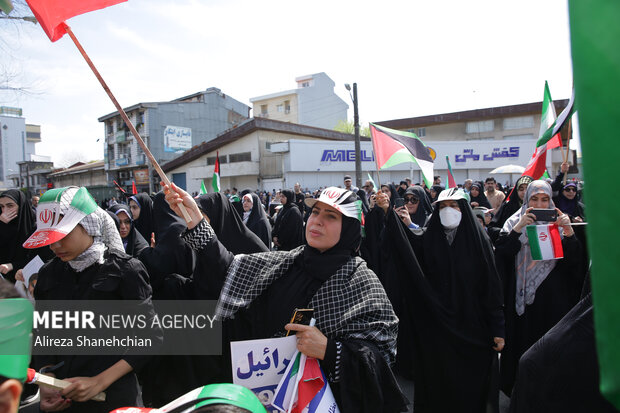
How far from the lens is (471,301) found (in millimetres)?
3088

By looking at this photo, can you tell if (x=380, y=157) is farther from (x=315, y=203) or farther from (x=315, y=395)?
(x=315, y=395)

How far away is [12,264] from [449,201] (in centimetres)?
435

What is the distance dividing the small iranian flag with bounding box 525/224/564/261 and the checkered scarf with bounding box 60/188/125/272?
305cm

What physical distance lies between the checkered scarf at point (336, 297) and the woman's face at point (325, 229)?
0.15m

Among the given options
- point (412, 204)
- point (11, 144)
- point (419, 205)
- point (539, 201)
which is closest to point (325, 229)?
point (539, 201)

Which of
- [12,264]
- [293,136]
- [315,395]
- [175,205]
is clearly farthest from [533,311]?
[293,136]

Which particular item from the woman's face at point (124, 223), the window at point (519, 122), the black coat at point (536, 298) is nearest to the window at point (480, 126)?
the window at point (519, 122)

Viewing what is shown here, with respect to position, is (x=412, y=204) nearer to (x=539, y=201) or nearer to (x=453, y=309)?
(x=539, y=201)

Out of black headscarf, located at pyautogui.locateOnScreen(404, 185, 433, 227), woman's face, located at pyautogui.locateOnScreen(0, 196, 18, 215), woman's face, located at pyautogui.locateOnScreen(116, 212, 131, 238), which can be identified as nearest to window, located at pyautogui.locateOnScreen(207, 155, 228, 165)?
black headscarf, located at pyautogui.locateOnScreen(404, 185, 433, 227)

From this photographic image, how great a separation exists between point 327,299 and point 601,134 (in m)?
1.65

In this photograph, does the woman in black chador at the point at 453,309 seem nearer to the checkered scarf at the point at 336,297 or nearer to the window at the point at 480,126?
the checkered scarf at the point at 336,297

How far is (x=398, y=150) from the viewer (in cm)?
506

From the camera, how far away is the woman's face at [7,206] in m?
4.27

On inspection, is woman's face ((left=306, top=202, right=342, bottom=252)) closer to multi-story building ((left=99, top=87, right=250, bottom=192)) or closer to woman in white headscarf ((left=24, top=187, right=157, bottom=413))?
woman in white headscarf ((left=24, top=187, right=157, bottom=413))
